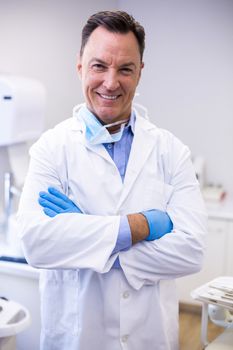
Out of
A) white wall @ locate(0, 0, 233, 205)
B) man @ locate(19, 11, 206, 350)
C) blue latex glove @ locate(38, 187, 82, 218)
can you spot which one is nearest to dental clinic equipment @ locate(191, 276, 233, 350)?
man @ locate(19, 11, 206, 350)

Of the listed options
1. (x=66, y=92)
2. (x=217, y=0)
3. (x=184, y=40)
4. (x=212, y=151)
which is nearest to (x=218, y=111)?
A: (x=212, y=151)

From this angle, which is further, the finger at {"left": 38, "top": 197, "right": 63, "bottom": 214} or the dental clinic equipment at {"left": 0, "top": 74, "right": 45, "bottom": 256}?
the dental clinic equipment at {"left": 0, "top": 74, "right": 45, "bottom": 256}

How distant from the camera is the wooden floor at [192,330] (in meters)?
2.74

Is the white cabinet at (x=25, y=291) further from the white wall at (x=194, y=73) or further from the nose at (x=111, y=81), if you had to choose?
the white wall at (x=194, y=73)

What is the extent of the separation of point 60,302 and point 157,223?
0.37 m

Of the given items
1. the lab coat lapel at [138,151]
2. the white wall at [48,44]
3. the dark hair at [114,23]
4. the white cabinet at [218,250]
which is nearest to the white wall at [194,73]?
the white wall at [48,44]

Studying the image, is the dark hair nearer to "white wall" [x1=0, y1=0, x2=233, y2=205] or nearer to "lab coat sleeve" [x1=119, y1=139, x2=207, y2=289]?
"lab coat sleeve" [x1=119, y1=139, x2=207, y2=289]

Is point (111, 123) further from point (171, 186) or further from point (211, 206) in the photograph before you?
point (211, 206)

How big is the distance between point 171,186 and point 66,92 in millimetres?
1764

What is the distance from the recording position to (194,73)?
3418mm

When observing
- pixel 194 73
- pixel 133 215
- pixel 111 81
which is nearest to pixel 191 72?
pixel 194 73

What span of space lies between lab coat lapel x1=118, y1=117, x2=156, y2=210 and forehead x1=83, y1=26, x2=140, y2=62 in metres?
0.23

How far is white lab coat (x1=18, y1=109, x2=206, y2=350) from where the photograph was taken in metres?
1.20

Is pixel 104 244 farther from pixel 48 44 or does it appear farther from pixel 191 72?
pixel 191 72
